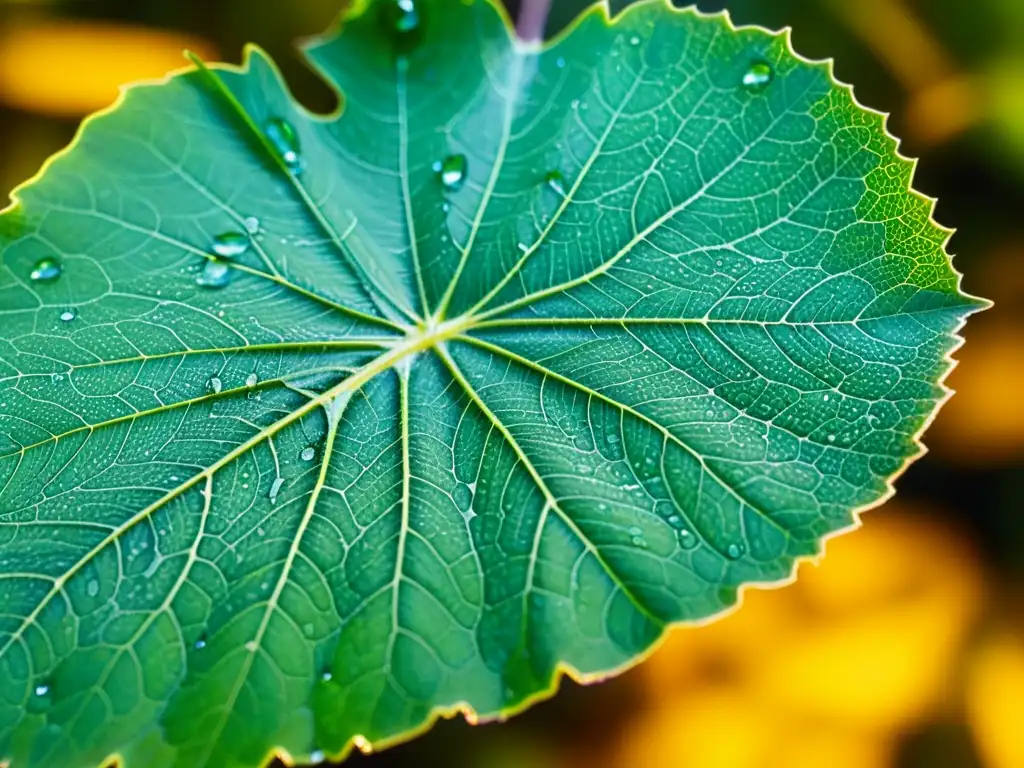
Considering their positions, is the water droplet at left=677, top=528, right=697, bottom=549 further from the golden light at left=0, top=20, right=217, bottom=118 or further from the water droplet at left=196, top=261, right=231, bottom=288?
the golden light at left=0, top=20, right=217, bottom=118

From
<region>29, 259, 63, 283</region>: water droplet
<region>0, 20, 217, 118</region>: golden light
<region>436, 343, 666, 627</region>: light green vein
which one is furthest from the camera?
<region>0, 20, 217, 118</region>: golden light

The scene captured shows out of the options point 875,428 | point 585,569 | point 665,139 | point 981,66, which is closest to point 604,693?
point 585,569

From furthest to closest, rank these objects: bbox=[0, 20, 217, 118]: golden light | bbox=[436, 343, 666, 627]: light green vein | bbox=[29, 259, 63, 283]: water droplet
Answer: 1. bbox=[0, 20, 217, 118]: golden light
2. bbox=[29, 259, 63, 283]: water droplet
3. bbox=[436, 343, 666, 627]: light green vein

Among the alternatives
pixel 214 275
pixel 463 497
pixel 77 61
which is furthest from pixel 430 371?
pixel 77 61

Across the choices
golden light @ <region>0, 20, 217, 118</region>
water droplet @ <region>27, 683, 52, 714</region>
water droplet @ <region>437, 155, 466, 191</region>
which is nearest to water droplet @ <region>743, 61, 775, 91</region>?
water droplet @ <region>437, 155, 466, 191</region>

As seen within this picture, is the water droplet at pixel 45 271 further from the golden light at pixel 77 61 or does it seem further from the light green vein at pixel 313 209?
the golden light at pixel 77 61
